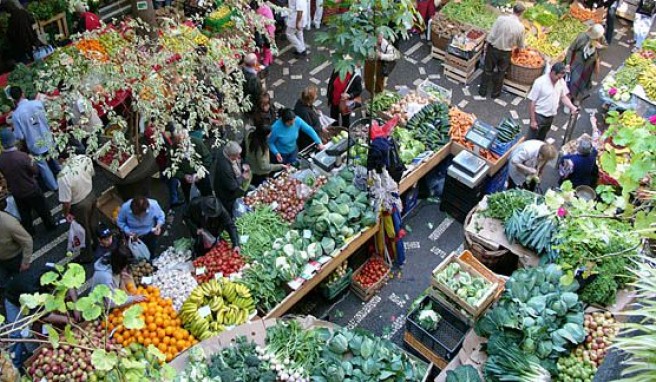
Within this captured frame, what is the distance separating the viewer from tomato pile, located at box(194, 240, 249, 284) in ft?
23.8

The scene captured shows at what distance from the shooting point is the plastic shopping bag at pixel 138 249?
7402mm

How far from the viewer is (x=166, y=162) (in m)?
8.67

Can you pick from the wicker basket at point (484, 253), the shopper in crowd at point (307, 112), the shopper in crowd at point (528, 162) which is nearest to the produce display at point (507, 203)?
the wicker basket at point (484, 253)

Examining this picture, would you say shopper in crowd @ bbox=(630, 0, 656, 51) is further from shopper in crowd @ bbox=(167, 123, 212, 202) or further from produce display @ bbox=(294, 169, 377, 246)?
shopper in crowd @ bbox=(167, 123, 212, 202)

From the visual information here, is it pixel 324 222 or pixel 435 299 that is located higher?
pixel 324 222

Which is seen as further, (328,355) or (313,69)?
(313,69)

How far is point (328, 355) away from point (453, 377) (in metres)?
1.19

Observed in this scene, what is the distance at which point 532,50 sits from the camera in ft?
37.0

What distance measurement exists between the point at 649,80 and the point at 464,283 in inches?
209

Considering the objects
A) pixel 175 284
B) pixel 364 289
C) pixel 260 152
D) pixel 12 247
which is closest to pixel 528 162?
pixel 364 289

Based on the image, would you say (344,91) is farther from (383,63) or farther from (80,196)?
(80,196)

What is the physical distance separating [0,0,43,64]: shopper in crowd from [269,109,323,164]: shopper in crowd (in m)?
4.74

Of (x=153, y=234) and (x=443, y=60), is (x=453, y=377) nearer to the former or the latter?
(x=153, y=234)

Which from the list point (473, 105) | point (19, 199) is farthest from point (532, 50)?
point (19, 199)
